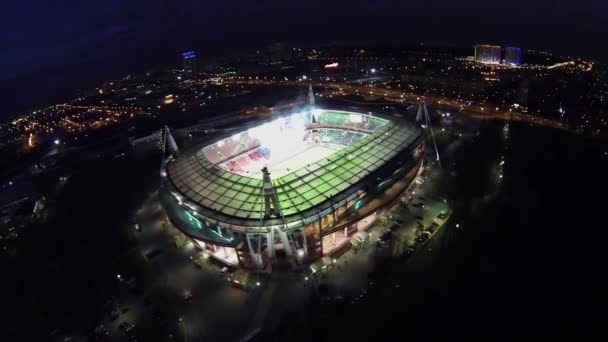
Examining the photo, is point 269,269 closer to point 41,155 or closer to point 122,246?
point 122,246

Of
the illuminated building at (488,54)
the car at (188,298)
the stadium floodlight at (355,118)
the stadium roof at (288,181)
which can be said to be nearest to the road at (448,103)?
the stadium floodlight at (355,118)

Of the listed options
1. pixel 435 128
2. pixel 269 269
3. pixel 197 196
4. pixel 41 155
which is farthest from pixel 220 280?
pixel 41 155

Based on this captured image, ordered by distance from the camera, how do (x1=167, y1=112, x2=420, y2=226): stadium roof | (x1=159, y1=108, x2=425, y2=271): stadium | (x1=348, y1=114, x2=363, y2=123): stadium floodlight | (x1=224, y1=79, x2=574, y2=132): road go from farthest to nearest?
(x1=224, y1=79, x2=574, y2=132): road, (x1=348, y1=114, x2=363, y2=123): stadium floodlight, (x1=167, y1=112, x2=420, y2=226): stadium roof, (x1=159, y1=108, x2=425, y2=271): stadium

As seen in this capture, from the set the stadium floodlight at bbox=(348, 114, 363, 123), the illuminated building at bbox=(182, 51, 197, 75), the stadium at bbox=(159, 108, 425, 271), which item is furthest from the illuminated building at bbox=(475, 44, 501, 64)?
the illuminated building at bbox=(182, 51, 197, 75)

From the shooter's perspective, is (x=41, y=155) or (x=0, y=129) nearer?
(x=41, y=155)

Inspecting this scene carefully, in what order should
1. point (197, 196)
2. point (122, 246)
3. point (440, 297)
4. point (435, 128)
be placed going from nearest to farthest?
point (440, 297) < point (197, 196) < point (122, 246) < point (435, 128)

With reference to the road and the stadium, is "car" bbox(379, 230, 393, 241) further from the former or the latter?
the road

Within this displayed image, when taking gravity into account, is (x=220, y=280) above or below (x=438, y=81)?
below

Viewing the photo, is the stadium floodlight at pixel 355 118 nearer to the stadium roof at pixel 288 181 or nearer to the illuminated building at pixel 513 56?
the stadium roof at pixel 288 181
